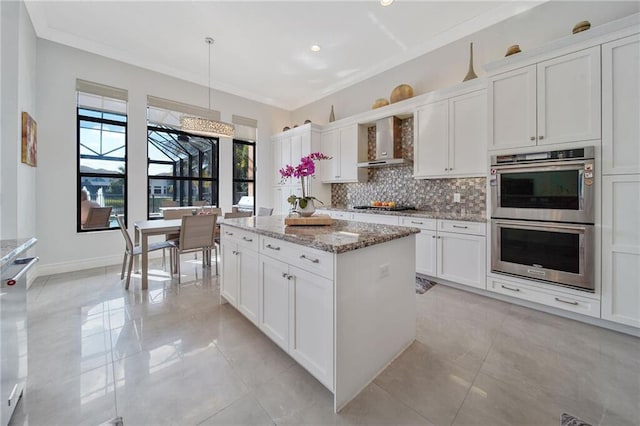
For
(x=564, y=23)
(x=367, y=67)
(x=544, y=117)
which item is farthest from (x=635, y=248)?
(x=367, y=67)

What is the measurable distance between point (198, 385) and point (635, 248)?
3.37m

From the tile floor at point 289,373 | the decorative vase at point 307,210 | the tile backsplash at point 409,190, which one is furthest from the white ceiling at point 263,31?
the tile floor at point 289,373

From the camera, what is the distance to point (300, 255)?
5.05 ft

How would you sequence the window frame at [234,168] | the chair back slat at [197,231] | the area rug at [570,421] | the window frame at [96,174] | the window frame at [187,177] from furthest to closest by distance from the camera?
1. the window frame at [234,168]
2. the window frame at [187,177]
3. the window frame at [96,174]
4. the chair back slat at [197,231]
5. the area rug at [570,421]

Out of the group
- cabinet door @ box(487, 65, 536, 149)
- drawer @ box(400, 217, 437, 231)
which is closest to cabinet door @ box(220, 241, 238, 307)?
drawer @ box(400, 217, 437, 231)

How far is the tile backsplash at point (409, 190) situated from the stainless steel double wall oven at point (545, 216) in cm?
64

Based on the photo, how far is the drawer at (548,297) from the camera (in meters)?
2.18

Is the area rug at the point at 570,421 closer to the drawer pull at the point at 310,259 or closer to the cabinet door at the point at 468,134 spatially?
the drawer pull at the point at 310,259

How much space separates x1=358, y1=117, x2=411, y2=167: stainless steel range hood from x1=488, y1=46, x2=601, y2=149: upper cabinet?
1.33m

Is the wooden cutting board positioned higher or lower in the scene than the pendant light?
lower

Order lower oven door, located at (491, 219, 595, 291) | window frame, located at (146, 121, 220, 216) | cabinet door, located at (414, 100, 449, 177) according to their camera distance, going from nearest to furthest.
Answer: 1. lower oven door, located at (491, 219, 595, 291)
2. cabinet door, located at (414, 100, 449, 177)
3. window frame, located at (146, 121, 220, 216)

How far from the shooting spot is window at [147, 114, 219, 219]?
14.6ft

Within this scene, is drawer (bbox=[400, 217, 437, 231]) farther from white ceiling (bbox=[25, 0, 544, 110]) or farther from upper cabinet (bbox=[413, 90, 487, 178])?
white ceiling (bbox=[25, 0, 544, 110])

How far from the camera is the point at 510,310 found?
251 cm
